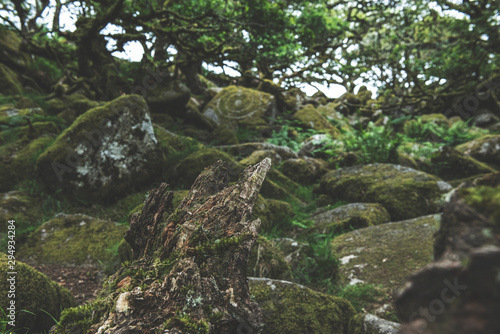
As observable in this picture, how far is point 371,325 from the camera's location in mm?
2410

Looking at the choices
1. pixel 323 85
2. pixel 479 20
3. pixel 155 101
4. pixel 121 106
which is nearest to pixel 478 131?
pixel 479 20

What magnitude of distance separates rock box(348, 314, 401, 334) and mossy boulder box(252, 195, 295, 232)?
2598mm

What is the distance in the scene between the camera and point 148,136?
241 inches

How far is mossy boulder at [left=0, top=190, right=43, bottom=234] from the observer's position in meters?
4.93

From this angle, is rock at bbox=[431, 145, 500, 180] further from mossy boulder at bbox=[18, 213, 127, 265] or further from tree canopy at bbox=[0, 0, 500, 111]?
mossy boulder at bbox=[18, 213, 127, 265]

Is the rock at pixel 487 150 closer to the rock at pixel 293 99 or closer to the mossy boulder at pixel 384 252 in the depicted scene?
the mossy boulder at pixel 384 252

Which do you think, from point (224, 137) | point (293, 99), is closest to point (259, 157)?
point (224, 137)

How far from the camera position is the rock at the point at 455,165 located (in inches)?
294

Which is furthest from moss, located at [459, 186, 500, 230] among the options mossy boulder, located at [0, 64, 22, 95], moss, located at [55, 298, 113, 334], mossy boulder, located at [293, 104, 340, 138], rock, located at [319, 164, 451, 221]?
mossy boulder, located at [293, 104, 340, 138]

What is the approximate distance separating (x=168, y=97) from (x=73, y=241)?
6.45 metres

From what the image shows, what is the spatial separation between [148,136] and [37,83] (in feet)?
27.2

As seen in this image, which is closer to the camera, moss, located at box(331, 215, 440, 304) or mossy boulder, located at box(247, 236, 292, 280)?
mossy boulder, located at box(247, 236, 292, 280)

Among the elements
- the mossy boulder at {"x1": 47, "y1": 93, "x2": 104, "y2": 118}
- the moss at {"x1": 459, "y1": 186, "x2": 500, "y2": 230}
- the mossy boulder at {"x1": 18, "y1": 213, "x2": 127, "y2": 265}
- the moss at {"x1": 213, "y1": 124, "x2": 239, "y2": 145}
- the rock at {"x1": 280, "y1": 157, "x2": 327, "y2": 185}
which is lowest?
the mossy boulder at {"x1": 18, "y1": 213, "x2": 127, "y2": 265}

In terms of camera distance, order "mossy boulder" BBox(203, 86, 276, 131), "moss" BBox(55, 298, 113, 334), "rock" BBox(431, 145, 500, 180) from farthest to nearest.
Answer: "mossy boulder" BBox(203, 86, 276, 131) < "rock" BBox(431, 145, 500, 180) < "moss" BBox(55, 298, 113, 334)
